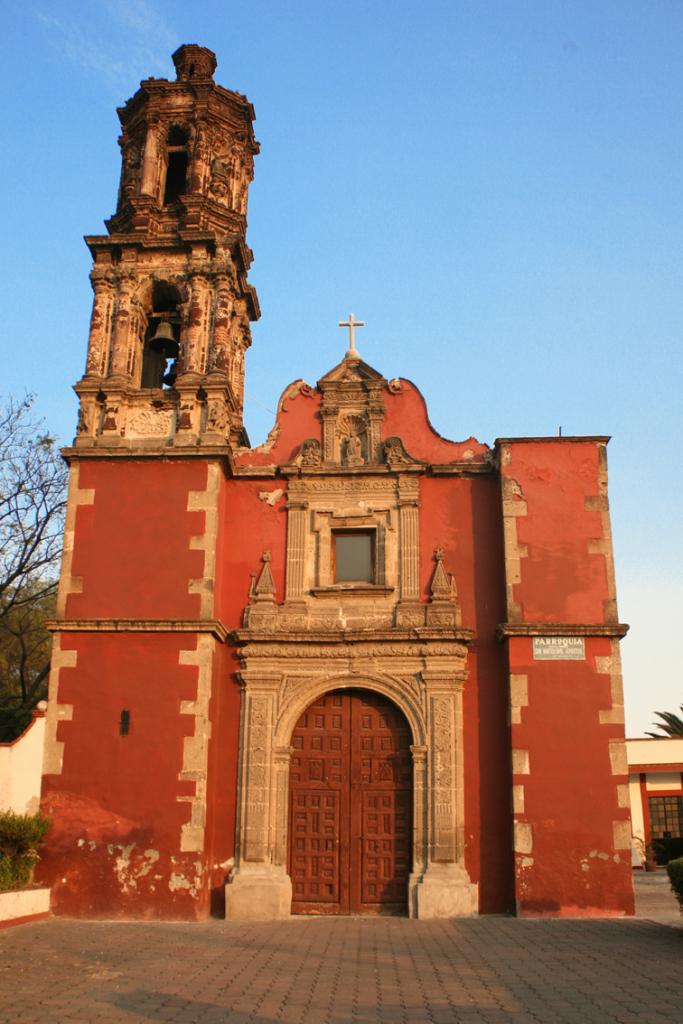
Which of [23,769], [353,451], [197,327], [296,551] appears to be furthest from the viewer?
[197,327]

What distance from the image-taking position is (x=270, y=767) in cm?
1407

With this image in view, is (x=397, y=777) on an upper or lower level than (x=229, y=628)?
lower

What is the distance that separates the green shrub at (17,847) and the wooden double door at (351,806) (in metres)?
3.52

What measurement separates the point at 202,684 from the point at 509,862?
4886mm

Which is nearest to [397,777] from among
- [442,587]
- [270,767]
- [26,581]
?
[270,767]

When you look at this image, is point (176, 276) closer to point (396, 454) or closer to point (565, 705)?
point (396, 454)

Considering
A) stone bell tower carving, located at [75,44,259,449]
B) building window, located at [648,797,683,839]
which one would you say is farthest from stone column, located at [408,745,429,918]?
building window, located at [648,797,683,839]

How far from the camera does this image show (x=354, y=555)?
15.5m

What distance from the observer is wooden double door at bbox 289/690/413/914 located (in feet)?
45.0

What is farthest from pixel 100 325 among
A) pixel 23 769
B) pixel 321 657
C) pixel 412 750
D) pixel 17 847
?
pixel 412 750

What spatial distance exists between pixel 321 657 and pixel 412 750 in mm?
1880

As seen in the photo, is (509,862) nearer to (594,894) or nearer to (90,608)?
(594,894)

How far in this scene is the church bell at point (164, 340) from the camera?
662 inches

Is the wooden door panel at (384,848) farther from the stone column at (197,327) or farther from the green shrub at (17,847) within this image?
the stone column at (197,327)
